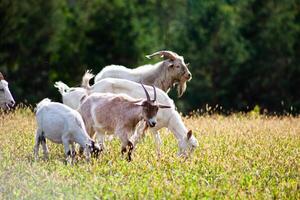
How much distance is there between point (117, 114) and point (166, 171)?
6.20ft

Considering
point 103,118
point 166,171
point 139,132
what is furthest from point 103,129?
point 166,171

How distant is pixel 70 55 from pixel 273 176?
3685 centimetres

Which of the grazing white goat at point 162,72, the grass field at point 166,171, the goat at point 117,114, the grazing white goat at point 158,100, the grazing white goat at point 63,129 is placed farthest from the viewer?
the grazing white goat at point 162,72

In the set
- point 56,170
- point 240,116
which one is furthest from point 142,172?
point 240,116

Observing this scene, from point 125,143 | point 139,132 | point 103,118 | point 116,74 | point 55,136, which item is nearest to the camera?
point 55,136

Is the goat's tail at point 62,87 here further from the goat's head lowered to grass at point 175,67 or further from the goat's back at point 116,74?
the goat's head lowered to grass at point 175,67

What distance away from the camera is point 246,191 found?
11320 mm

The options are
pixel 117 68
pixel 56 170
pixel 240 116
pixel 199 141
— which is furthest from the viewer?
pixel 240 116

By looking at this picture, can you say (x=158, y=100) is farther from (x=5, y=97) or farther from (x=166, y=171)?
(x=166, y=171)

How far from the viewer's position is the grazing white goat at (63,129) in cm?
1341

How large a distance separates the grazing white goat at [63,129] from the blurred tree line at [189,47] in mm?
30297

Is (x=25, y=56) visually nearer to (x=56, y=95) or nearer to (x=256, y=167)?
(x=56, y=95)

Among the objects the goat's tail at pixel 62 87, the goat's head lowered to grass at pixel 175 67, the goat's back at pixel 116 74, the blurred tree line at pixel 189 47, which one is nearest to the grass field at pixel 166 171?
the goat's tail at pixel 62 87

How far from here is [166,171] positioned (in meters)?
12.7
